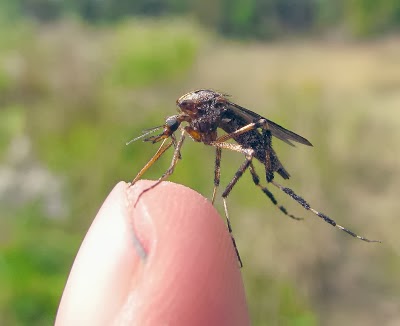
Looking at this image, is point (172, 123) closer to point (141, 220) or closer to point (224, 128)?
point (224, 128)

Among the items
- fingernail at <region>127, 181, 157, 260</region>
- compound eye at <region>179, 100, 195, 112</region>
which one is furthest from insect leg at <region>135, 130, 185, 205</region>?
compound eye at <region>179, 100, 195, 112</region>

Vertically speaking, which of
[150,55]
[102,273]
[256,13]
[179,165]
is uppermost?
[102,273]

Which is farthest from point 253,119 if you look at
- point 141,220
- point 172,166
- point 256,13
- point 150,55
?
point 256,13

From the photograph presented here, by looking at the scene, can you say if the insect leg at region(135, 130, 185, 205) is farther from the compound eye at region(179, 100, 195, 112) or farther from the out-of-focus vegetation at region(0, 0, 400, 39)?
the out-of-focus vegetation at region(0, 0, 400, 39)

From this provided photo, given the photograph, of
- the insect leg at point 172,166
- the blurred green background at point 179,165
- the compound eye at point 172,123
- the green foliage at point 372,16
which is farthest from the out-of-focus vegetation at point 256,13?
the insect leg at point 172,166

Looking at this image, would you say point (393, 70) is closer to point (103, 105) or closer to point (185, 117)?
point (103, 105)

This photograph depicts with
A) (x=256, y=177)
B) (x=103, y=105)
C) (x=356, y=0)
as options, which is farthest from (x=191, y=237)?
(x=356, y=0)

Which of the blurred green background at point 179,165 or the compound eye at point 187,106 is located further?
the blurred green background at point 179,165

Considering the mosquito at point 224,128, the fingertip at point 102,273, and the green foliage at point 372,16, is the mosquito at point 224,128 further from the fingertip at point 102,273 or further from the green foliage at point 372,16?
the green foliage at point 372,16
